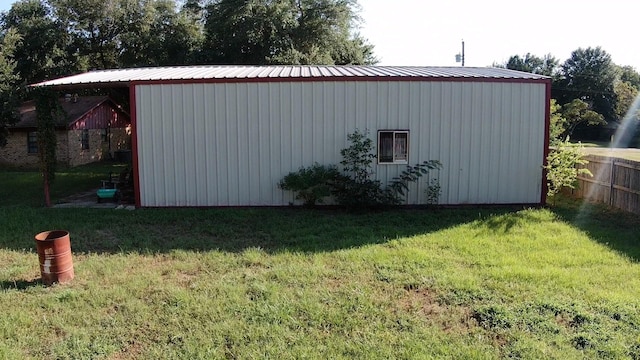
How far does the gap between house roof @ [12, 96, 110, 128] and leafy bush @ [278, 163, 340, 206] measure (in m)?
14.5

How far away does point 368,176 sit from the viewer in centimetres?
1011

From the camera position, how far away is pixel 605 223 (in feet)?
28.2

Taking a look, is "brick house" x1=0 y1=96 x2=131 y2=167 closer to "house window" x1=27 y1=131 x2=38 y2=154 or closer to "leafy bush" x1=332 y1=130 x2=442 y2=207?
"house window" x1=27 y1=131 x2=38 y2=154

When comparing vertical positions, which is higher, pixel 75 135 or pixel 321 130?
pixel 75 135

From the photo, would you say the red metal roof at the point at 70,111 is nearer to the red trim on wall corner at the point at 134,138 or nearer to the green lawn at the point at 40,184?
the green lawn at the point at 40,184

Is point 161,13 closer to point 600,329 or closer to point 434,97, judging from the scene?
point 434,97

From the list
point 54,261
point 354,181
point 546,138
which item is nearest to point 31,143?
point 354,181

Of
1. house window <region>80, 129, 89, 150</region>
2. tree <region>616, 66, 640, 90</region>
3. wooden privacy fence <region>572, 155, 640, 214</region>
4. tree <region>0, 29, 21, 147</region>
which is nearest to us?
wooden privacy fence <region>572, 155, 640, 214</region>

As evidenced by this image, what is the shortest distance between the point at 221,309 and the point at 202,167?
5781 mm

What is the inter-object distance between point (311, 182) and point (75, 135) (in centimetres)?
1585

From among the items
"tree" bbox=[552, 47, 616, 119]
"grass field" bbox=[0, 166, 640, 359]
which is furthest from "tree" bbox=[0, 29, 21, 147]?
"tree" bbox=[552, 47, 616, 119]

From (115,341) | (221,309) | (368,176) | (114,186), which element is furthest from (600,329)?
(114,186)

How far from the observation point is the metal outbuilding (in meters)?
9.98

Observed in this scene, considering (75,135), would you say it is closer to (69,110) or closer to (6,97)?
(69,110)
